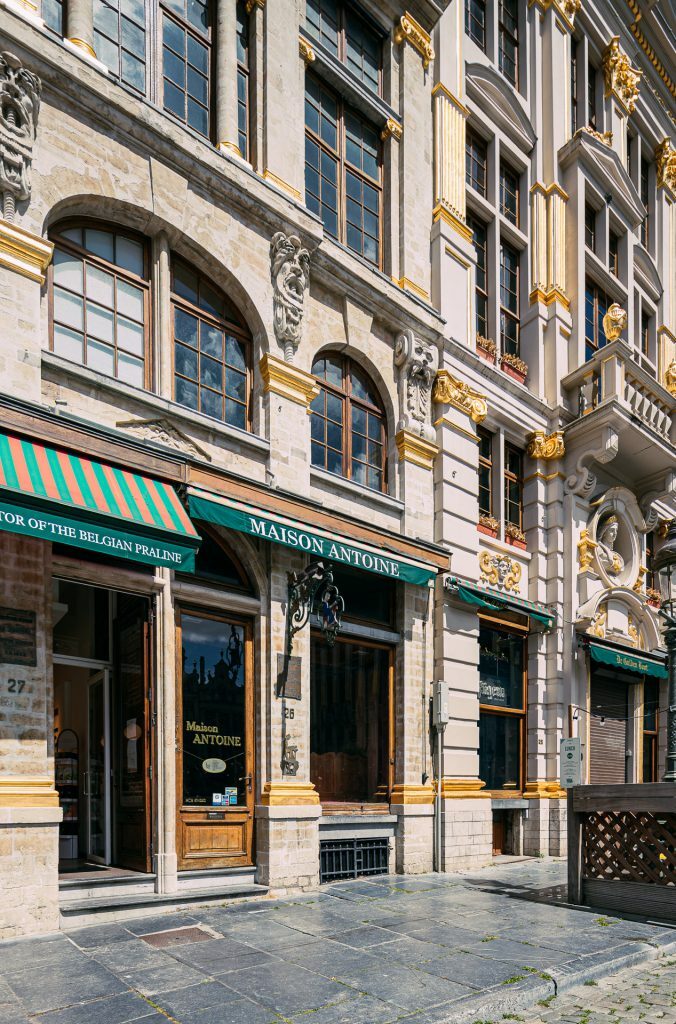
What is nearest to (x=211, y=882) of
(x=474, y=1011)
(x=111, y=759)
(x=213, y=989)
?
(x=111, y=759)

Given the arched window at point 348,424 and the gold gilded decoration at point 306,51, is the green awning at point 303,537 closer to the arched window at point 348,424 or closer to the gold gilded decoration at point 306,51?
the arched window at point 348,424

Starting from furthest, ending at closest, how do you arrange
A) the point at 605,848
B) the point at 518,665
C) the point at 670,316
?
the point at 670,316, the point at 518,665, the point at 605,848

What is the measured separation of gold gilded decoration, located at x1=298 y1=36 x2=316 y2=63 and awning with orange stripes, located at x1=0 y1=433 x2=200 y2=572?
7999 millimetres

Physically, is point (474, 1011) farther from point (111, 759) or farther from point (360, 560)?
point (360, 560)

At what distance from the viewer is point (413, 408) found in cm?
1508

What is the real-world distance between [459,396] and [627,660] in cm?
731

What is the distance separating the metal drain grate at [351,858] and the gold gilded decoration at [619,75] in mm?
20036

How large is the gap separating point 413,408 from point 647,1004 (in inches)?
390

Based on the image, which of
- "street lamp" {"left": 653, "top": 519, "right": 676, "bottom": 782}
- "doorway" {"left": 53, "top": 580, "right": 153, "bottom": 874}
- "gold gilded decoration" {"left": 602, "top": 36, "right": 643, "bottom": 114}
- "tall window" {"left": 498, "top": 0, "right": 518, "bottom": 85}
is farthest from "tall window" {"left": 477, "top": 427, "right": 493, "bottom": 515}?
"gold gilded decoration" {"left": 602, "top": 36, "right": 643, "bottom": 114}

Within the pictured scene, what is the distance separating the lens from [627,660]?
18.7 m

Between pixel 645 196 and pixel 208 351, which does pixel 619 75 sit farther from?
pixel 208 351

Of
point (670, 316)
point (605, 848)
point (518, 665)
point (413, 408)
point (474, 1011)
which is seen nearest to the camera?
point (474, 1011)

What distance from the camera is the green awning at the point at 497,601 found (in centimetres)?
1490

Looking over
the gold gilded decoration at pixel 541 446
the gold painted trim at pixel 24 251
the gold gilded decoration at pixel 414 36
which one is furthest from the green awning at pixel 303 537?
the gold gilded decoration at pixel 414 36
